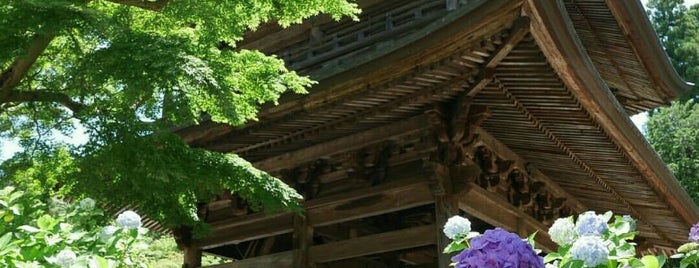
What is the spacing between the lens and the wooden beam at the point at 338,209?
6758 mm

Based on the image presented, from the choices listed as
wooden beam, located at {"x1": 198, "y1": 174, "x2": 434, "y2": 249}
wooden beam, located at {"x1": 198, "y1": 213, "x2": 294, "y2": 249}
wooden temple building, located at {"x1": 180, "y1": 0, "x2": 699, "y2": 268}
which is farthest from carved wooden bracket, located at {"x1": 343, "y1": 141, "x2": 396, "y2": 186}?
wooden beam, located at {"x1": 198, "y1": 213, "x2": 294, "y2": 249}

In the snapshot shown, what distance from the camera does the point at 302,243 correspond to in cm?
754

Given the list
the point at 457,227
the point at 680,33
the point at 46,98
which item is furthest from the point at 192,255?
the point at 680,33

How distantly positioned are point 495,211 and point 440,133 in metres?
1.55

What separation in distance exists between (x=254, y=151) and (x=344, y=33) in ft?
6.07

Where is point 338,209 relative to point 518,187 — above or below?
below

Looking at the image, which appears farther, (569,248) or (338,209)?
Result: (338,209)

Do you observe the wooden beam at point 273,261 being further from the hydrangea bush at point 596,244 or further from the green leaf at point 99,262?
the hydrangea bush at point 596,244

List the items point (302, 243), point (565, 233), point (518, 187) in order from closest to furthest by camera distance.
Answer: point (565, 233)
point (302, 243)
point (518, 187)

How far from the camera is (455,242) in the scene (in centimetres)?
242

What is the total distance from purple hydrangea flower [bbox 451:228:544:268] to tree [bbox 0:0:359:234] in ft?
7.45

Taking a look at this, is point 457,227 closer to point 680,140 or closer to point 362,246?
point 362,246

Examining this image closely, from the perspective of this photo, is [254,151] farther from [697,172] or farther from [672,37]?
[672,37]

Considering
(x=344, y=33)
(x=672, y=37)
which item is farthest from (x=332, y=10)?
(x=672, y=37)
